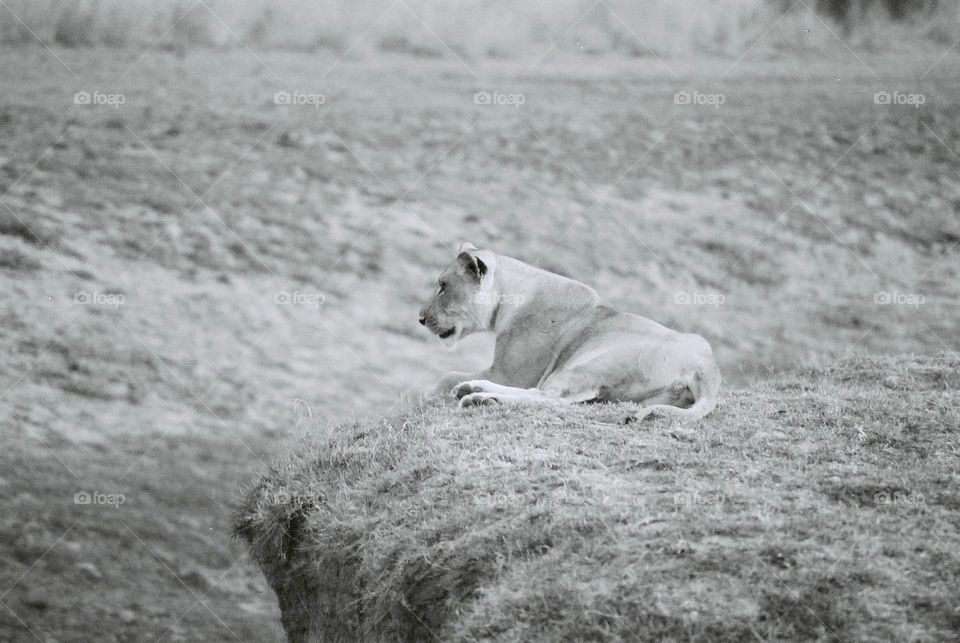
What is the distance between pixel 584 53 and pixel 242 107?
9127 millimetres

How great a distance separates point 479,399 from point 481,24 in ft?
78.2

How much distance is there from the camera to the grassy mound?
5875 millimetres

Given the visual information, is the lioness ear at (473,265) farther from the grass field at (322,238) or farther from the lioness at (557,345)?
the grass field at (322,238)

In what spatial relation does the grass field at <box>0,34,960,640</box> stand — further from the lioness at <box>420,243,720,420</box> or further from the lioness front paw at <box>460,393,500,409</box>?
the lioness front paw at <box>460,393,500,409</box>

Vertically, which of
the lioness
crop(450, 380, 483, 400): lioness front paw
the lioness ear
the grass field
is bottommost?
the grass field

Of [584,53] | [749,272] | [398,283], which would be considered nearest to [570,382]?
[398,283]

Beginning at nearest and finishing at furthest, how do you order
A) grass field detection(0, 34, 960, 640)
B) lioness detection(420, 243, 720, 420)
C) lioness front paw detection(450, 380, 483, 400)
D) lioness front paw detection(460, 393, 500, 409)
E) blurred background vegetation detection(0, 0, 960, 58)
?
lioness detection(420, 243, 720, 420)
lioness front paw detection(460, 393, 500, 409)
lioness front paw detection(450, 380, 483, 400)
grass field detection(0, 34, 960, 640)
blurred background vegetation detection(0, 0, 960, 58)

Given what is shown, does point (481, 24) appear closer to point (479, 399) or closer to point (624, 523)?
point (479, 399)

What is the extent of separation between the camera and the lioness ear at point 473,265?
10008 mm

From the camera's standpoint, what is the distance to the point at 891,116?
3209 cm

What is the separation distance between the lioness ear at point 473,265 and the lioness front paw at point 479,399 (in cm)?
116

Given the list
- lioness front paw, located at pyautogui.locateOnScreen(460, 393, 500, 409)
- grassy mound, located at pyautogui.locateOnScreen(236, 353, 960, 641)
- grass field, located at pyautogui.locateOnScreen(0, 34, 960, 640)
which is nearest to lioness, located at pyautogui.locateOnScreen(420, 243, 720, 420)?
lioness front paw, located at pyautogui.locateOnScreen(460, 393, 500, 409)

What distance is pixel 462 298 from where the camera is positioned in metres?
10.2

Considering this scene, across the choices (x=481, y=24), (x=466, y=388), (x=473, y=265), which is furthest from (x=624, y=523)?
(x=481, y=24)
